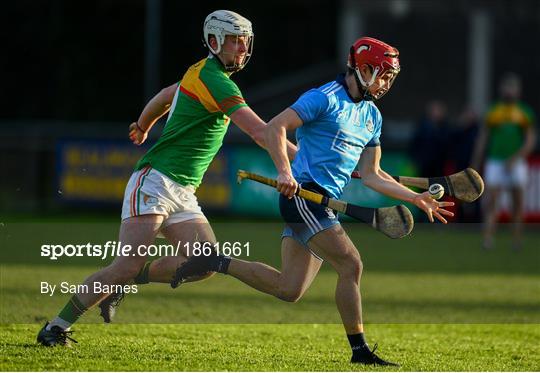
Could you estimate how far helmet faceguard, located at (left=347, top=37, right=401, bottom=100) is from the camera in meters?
7.87

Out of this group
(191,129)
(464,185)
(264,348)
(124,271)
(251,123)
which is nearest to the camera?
(251,123)

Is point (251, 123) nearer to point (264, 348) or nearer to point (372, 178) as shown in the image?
point (372, 178)

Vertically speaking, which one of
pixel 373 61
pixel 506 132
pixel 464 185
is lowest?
pixel 506 132

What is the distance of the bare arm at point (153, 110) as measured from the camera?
8.35 m

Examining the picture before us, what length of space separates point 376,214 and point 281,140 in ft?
2.43

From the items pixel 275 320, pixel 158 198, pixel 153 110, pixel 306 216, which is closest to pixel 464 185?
pixel 306 216

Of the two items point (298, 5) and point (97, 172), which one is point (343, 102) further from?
point (298, 5)

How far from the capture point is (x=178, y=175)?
805 cm

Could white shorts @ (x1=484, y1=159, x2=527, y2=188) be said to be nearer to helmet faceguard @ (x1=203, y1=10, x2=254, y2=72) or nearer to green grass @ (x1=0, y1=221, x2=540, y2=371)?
green grass @ (x1=0, y1=221, x2=540, y2=371)

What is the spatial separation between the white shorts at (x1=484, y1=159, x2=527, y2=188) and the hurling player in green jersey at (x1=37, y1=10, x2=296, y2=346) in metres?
9.58

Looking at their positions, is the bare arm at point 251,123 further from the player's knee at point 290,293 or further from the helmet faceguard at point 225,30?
the player's knee at point 290,293

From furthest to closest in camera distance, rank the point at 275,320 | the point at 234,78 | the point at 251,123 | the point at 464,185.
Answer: the point at 234,78 < the point at 275,320 < the point at 464,185 < the point at 251,123

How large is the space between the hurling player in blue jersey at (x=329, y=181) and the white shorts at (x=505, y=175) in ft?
30.4

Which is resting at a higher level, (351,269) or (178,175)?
(178,175)
